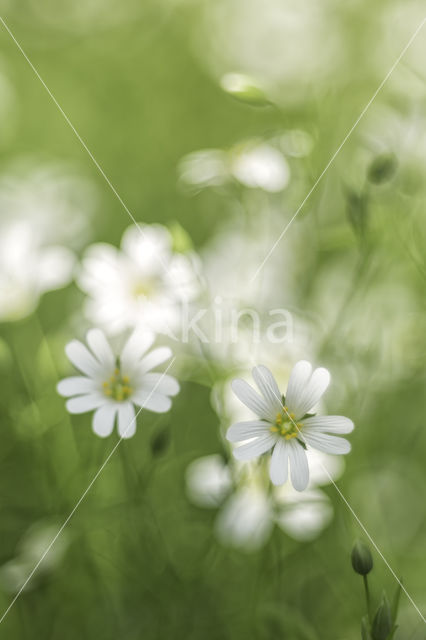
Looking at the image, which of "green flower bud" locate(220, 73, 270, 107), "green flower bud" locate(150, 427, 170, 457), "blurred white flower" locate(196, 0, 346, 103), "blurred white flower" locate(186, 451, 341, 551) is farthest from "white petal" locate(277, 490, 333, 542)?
"blurred white flower" locate(196, 0, 346, 103)

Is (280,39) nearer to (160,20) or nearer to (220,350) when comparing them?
(160,20)

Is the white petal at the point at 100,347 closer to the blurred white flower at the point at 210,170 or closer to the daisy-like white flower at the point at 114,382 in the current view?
the daisy-like white flower at the point at 114,382

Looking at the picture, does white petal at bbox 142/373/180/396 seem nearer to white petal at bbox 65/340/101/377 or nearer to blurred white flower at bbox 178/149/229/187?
white petal at bbox 65/340/101/377

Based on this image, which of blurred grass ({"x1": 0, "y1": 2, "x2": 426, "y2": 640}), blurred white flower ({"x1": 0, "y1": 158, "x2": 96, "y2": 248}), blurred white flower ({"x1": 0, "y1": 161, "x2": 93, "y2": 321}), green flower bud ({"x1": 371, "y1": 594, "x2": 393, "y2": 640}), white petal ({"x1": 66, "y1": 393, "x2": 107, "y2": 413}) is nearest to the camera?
green flower bud ({"x1": 371, "y1": 594, "x2": 393, "y2": 640})

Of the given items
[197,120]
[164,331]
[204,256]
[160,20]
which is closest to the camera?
[164,331]

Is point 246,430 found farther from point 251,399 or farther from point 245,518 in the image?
point 245,518

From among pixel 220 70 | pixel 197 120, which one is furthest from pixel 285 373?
pixel 220 70
